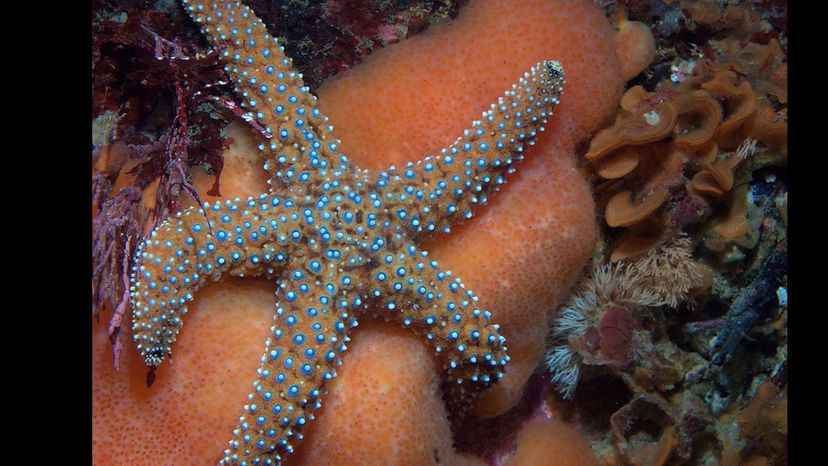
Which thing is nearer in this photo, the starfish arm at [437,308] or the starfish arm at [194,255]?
the starfish arm at [194,255]

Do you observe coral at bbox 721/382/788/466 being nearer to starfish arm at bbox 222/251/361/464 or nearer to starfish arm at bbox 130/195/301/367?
starfish arm at bbox 222/251/361/464

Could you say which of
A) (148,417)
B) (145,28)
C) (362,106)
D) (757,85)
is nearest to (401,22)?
(362,106)

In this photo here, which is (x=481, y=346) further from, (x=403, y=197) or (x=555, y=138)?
(x=555, y=138)

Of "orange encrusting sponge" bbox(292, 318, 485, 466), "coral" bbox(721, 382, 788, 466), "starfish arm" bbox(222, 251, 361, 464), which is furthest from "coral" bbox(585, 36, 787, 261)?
"starfish arm" bbox(222, 251, 361, 464)

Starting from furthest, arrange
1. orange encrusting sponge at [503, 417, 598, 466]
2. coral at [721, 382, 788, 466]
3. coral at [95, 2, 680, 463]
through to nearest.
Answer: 1. orange encrusting sponge at [503, 417, 598, 466]
2. coral at [721, 382, 788, 466]
3. coral at [95, 2, 680, 463]

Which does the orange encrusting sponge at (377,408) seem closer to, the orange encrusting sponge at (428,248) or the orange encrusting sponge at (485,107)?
the orange encrusting sponge at (428,248)

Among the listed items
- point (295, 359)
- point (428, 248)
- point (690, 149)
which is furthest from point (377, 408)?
point (690, 149)

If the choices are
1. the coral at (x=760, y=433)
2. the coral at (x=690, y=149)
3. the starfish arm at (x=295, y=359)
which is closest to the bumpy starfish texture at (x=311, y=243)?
the starfish arm at (x=295, y=359)
